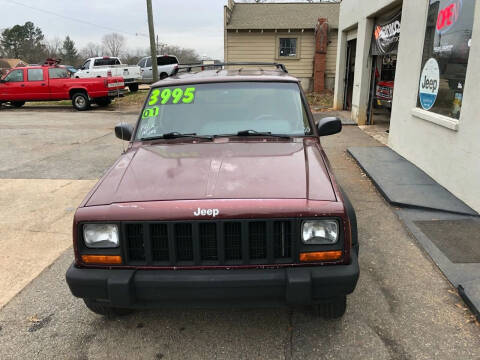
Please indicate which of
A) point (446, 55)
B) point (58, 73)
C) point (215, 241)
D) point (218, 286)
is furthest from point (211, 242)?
point (58, 73)

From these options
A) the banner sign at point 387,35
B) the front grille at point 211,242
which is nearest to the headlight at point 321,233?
the front grille at point 211,242

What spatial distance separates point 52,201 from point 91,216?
3.78 metres

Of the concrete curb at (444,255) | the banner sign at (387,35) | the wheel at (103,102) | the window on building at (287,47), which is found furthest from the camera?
the window on building at (287,47)

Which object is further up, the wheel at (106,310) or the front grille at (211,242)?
the front grille at (211,242)

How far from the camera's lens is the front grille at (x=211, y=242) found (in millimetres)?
2398

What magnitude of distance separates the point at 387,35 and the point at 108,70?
14.5m

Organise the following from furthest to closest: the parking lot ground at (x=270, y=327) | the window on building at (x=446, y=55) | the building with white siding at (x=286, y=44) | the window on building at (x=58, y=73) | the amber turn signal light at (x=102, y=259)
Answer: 1. the building with white siding at (x=286, y=44)
2. the window on building at (x=58, y=73)
3. the window on building at (x=446, y=55)
4. the parking lot ground at (x=270, y=327)
5. the amber turn signal light at (x=102, y=259)

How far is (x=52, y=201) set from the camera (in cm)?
578

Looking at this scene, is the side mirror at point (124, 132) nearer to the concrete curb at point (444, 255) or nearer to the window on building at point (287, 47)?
the concrete curb at point (444, 255)

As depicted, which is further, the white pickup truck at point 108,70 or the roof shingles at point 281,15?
the roof shingles at point 281,15

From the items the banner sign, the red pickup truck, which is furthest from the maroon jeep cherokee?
the red pickup truck

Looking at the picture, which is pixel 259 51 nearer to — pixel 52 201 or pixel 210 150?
pixel 52 201

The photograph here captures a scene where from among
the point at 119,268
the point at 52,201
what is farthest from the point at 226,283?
the point at 52,201

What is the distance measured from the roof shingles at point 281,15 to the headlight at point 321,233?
21394mm
